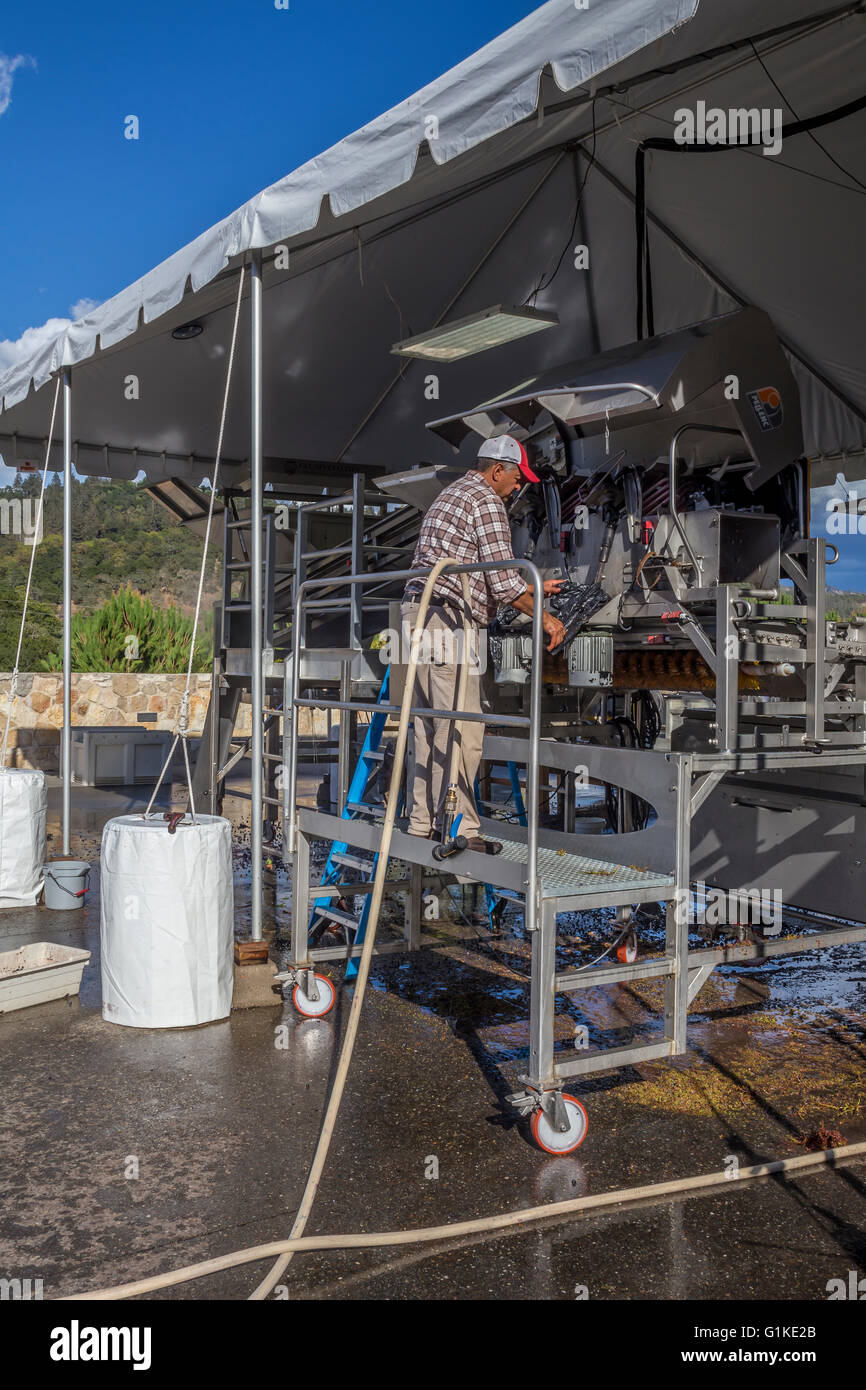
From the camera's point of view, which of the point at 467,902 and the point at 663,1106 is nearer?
the point at 663,1106

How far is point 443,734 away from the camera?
15.1 ft

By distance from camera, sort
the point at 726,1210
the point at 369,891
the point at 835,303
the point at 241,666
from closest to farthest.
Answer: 1. the point at 726,1210
2. the point at 369,891
3. the point at 835,303
4. the point at 241,666

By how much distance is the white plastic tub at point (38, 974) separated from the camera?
518 centimetres

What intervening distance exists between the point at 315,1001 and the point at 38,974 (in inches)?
49.3

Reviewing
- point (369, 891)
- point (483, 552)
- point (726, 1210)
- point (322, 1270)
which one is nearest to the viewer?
point (322, 1270)

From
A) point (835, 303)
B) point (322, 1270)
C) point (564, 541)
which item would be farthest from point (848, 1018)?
point (835, 303)

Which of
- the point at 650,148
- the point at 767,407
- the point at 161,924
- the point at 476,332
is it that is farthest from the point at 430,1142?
the point at 650,148

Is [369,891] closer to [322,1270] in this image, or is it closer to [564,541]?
[564,541]

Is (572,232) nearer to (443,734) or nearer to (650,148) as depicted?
(650,148)

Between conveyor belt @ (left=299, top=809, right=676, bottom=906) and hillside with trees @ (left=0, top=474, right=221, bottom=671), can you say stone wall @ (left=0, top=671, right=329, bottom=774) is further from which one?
conveyor belt @ (left=299, top=809, right=676, bottom=906)

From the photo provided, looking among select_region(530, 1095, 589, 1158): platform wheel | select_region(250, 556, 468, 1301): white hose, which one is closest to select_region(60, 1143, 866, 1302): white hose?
select_region(250, 556, 468, 1301): white hose

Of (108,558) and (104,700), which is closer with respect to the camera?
(104,700)

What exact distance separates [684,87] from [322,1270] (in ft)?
18.4

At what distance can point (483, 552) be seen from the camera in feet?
15.5
